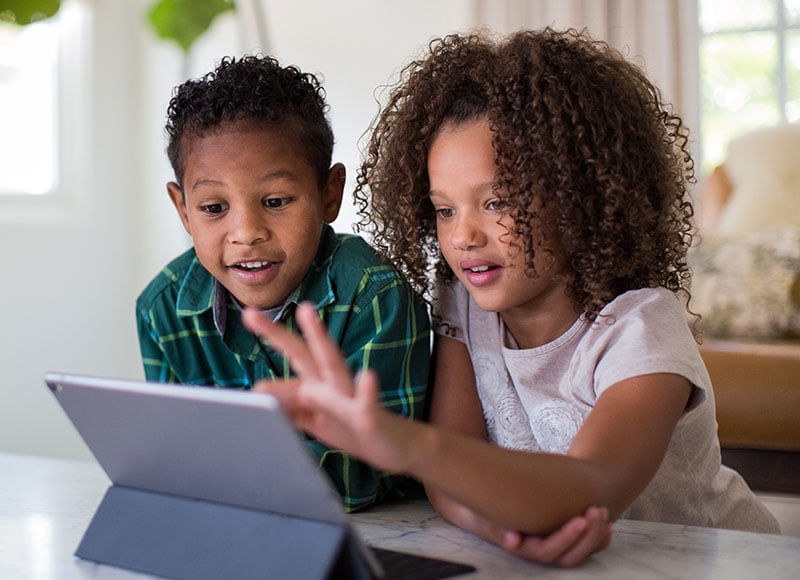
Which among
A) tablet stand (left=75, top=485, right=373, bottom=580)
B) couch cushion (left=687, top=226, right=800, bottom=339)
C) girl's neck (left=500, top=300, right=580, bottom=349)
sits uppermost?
girl's neck (left=500, top=300, right=580, bottom=349)

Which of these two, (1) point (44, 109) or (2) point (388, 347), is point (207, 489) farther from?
(1) point (44, 109)

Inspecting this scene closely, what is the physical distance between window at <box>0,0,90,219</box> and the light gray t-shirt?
2.63 metres

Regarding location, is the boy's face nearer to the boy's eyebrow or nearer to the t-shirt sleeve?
the boy's eyebrow

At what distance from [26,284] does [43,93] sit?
72cm

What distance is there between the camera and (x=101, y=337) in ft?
12.9

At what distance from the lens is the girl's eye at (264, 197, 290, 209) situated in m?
1.23

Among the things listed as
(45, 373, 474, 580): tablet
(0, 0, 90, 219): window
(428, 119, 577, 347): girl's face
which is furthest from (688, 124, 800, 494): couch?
(0, 0, 90, 219): window

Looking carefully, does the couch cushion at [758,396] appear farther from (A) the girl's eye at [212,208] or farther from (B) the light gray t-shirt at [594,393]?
(A) the girl's eye at [212,208]

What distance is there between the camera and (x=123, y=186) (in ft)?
13.5

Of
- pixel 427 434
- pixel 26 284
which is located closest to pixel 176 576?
pixel 427 434

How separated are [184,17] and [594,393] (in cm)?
278

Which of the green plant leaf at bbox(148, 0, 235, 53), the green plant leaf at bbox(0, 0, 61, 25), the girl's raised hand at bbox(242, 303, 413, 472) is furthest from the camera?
the green plant leaf at bbox(148, 0, 235, 53)

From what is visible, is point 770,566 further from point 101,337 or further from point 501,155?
point 101,337

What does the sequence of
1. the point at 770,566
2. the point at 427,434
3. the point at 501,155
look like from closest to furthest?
the point at 427,434
the point at 770,566
the point at 501,155
